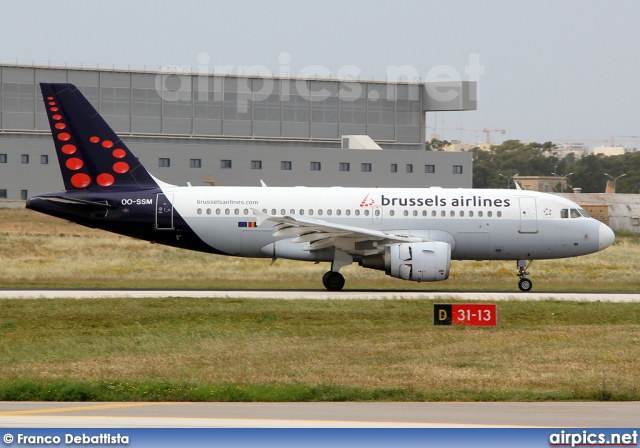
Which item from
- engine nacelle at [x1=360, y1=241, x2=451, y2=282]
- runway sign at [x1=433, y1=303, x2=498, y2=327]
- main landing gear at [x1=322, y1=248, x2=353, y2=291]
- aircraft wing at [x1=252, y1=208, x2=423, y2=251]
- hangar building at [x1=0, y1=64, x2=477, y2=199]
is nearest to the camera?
runway sign at [x1=433, y1=303, x2=498, y2=327]

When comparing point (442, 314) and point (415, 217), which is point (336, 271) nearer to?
point (415, 217)

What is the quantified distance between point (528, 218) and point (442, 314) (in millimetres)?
12449

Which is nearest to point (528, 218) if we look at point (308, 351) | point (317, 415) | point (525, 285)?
point (525, 285)

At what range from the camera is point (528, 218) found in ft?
117

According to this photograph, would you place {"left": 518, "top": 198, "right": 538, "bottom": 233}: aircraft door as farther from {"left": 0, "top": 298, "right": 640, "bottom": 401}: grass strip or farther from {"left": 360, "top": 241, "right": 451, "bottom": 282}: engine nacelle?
{"left": 0, "top": 298, "right": 640, "bottom": 401}: grass strip

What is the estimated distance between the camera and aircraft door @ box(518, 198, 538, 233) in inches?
1401

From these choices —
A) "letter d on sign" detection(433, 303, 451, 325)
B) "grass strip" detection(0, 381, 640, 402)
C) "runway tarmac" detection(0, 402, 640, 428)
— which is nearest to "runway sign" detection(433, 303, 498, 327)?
"letter d on sign" detection(433, 303, 451, 325)

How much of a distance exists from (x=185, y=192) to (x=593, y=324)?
51.8ft

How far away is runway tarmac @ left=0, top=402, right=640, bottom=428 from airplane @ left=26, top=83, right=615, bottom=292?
19906 mm

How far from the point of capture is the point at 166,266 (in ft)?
151

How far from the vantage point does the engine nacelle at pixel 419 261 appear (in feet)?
108

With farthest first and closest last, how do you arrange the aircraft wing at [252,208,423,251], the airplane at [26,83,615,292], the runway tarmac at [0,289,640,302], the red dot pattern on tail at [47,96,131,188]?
the red dot pattern on tail at [47,96,131,188] → the airplane at [26,83,615,292] → the aircraft wing at [252,208,423,251] → the runway tarmac at [0,289,640,302]

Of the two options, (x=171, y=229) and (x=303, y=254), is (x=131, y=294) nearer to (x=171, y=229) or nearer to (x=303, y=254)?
(x=171, y=229)

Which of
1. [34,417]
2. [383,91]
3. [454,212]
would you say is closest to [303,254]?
[454,212]
